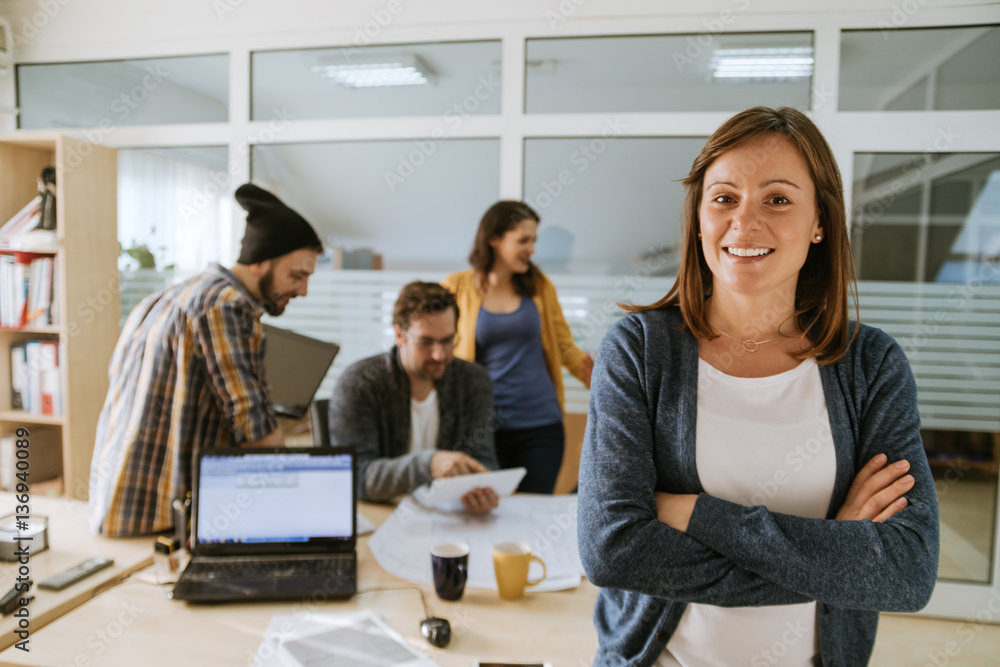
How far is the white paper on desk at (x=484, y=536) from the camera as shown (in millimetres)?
1348

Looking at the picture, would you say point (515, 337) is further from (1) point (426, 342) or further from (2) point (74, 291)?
(2) point (74, 291)

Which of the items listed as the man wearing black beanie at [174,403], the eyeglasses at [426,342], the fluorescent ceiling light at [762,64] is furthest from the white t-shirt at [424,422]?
the fluorescent ceiling light at [762,64]

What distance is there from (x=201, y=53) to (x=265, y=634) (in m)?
3.27

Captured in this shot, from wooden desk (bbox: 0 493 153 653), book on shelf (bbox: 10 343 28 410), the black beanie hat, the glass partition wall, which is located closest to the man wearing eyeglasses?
the black beanie hat

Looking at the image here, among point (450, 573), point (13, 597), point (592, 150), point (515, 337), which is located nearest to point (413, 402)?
point (515, 337)

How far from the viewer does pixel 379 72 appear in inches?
126

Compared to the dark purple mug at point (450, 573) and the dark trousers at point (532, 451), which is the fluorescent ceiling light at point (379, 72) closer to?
the dark trousers at point (532, 451)

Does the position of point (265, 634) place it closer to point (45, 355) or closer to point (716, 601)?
point (716, 601)

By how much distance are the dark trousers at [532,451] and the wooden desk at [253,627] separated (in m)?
1.33

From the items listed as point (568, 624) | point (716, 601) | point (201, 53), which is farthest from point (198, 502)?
point (201, 53)

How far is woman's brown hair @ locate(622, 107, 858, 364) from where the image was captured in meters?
1.01

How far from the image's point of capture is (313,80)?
328 cm

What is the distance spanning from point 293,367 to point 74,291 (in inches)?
77.0

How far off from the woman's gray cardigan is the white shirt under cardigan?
2 centimetres
